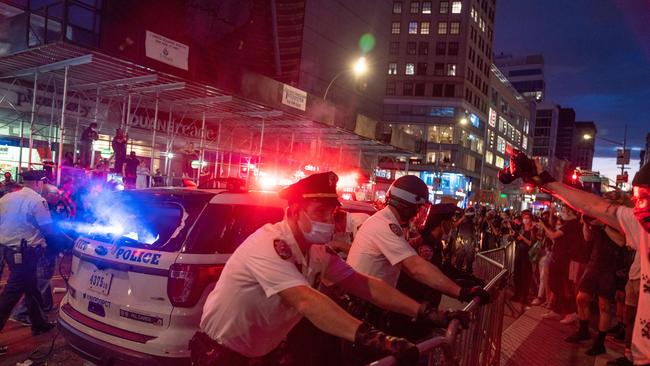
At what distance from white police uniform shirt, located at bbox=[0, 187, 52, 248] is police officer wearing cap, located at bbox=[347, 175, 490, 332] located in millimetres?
4063

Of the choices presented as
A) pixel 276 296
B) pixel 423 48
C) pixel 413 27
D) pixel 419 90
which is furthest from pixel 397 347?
pixel 413 27

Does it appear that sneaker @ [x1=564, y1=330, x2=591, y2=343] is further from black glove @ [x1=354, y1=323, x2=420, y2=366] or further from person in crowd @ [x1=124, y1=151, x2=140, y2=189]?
person in crowd @ [x1=124, y1=151, x2=140, y2=189]

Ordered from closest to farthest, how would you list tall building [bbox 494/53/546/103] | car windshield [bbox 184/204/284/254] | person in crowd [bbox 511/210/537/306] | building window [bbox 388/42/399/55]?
car windshield [bbox 184/204/284/254], person in crowd [bbox 511/210/537/306], building window [bbox 388/42/399/55], tall building [bbox 494/53/546/103]

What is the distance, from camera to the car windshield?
4.08m

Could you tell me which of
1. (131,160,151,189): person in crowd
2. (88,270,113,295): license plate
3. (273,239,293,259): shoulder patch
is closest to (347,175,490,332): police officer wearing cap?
(273,239,293,259): shoulder patch

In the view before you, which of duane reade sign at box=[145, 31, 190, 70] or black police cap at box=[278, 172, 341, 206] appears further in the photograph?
duane reade sign at box=[145, 31, 190, 70]

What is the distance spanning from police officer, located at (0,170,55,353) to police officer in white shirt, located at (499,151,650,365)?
5.32m

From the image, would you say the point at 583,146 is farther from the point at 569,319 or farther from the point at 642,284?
the point at 642,284

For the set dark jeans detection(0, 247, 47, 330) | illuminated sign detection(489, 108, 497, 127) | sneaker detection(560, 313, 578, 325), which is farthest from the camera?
illuminated sign detection(489, 108, 497, 127)

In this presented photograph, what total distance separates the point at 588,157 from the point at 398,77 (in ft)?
509

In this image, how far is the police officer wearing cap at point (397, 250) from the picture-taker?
11.5 feet

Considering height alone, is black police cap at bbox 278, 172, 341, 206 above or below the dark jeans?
above

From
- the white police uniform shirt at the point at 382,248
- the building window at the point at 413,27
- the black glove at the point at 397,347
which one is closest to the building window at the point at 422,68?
the building window at the point at 413,27

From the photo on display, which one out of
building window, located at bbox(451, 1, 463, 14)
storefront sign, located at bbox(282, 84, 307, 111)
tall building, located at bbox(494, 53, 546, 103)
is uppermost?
tall building, located at bbox(494, 53, 546, 103)
